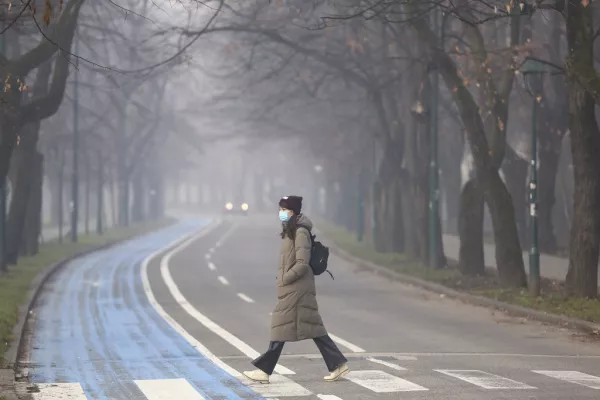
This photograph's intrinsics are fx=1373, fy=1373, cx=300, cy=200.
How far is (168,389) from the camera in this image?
1250cm

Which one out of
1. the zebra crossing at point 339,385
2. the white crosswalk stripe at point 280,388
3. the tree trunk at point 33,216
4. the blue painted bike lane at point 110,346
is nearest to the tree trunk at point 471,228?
the blue painted bike lane at point 110,346

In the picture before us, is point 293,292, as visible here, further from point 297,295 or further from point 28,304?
point 28,304

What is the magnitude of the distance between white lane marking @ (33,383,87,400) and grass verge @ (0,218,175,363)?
82.7 inches

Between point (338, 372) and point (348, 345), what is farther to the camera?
point (348, 345)

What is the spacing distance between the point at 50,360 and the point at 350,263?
24.9 meters

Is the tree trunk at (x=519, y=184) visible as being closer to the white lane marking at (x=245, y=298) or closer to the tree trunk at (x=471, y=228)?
the tree trunk at (x=471, y=228)

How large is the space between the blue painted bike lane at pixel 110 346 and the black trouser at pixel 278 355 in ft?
0.93

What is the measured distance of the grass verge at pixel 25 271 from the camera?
18.8 m

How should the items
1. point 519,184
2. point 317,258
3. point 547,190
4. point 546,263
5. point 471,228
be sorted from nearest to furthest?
1. point 317,258
2. point 471,228
3. point 546,263
4. point 547,190
5. point 519,184

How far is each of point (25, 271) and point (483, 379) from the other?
2010cm

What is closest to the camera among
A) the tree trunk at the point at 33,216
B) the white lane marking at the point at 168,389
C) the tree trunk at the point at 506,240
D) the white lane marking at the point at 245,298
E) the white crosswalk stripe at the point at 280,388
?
the white lane marking at the point at 168,389

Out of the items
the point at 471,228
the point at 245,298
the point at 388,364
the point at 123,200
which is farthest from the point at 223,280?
the point at 123,200

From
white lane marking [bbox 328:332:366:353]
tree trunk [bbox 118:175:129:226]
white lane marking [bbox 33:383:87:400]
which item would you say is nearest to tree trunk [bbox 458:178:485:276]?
white lane marking [bbox 328:332:366:353]

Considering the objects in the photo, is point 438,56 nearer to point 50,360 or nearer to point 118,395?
point 50,360
